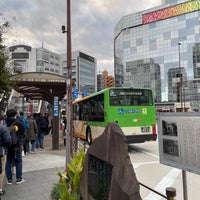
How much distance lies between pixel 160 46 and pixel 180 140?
266ft

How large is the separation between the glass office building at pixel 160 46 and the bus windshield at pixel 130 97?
2368 inches

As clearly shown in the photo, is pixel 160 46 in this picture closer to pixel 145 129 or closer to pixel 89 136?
pixel 89 136

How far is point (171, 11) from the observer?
7806 cm

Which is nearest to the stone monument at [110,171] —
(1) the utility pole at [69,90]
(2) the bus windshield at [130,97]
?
(1) the utility pole at [69,90]

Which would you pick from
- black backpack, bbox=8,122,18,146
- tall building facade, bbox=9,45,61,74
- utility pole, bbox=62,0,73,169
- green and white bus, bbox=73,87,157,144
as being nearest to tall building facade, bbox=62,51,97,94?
tall building facade, bbox=9,45,61,74

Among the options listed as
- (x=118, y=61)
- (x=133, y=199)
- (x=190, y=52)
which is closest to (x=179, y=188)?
(x=133, y=199)

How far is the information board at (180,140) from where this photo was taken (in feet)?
9.27

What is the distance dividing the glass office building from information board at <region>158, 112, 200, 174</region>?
225 feet

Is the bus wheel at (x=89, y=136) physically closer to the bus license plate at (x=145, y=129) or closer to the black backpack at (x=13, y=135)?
the bus license plate at (x=145, y=129)

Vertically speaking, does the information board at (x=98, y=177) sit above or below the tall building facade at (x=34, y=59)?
below

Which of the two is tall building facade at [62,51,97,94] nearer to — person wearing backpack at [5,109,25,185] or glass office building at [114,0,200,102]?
glass office building at [114,0,200,102]

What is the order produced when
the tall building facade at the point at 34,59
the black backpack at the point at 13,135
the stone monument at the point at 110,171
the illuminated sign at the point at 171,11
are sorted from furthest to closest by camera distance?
1. the tall building facade at the point at 34,59
2. the illuminated sign at the point at 171,11
3. the black backpack at the point at 13,135
4. the stone monument at the point at 110,171

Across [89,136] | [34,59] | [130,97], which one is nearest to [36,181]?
[130,97]

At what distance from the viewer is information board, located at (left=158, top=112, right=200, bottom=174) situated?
9.27 feet
